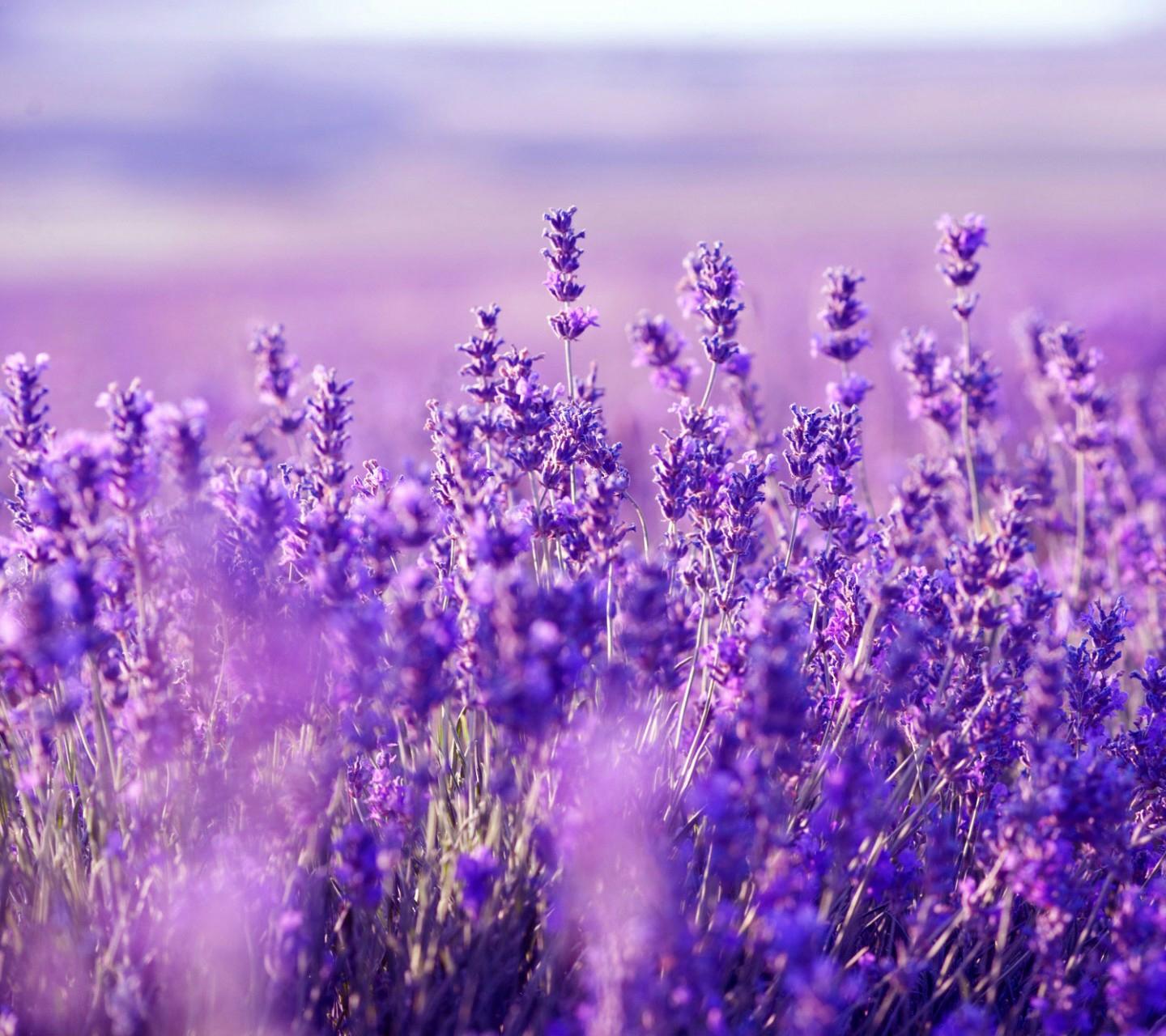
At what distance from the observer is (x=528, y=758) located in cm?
205

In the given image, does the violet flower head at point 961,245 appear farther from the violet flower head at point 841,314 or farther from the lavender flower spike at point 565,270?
the lavender flower spike at point 565,270

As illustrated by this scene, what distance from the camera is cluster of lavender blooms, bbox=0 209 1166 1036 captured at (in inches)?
73.1

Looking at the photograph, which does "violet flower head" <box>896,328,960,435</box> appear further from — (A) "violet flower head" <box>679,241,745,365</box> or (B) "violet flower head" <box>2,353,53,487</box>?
(B) "violet flower head" <box>2,353,53,487</box>

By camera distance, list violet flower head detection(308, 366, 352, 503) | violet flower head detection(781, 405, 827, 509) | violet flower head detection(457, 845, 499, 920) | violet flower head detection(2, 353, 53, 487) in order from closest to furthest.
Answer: violet flower head detection(457, 845, 499, 920) < violet flower head detection(2, 353, 53, 487) < violet flower head detection(308, 366, 352, 503) < violet flower head detection(781, 405, 827, 509)

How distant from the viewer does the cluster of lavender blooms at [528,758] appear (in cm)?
186

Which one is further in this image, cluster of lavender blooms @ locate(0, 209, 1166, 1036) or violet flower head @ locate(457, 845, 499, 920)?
violet flower head @ locate(457, 845, 499, 920)

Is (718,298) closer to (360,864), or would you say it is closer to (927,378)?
(927,378)

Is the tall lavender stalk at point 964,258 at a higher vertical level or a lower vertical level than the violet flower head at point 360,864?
higher

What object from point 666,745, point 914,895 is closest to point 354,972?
point 666,745

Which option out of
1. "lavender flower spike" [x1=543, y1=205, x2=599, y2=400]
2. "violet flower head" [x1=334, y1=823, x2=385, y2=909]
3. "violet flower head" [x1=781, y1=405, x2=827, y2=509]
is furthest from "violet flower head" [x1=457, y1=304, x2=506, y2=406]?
"violet flower head" [x1=334, y1=823, x2=385, y2=909]

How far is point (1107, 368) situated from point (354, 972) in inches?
308

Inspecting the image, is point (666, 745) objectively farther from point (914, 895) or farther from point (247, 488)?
point (247, 488)

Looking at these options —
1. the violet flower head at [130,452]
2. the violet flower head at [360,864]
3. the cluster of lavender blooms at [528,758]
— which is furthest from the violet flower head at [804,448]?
the violet flower head at [130,452]

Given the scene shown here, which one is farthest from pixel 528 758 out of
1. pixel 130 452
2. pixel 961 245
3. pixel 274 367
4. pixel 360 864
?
pixel 961 245
